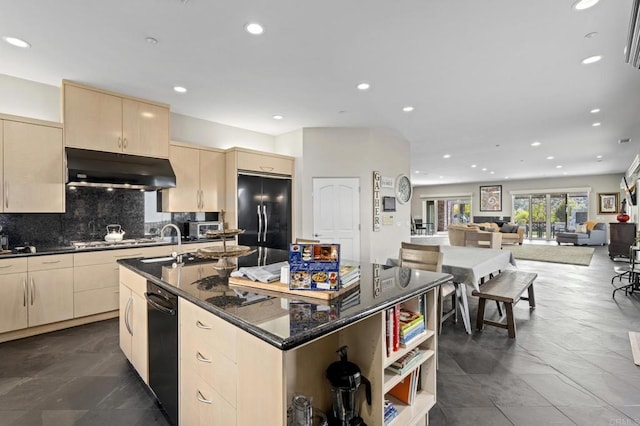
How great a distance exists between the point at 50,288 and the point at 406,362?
3.62m

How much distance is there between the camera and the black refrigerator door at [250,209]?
4531mm

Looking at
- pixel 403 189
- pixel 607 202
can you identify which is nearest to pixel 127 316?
pixel 403 189

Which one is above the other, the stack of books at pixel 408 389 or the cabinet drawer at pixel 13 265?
the cabinet drawer at pixel 13 265

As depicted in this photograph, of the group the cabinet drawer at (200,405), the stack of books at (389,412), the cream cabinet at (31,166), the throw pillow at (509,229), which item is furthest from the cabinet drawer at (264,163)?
the throw pillow at (509,229)

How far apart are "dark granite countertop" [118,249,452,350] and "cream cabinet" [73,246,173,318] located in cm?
184

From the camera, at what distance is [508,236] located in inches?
439

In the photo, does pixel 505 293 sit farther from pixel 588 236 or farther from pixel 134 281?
pixel 588 236

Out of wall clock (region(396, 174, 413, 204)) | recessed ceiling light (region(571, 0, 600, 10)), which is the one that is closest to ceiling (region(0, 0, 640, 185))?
recessed ceiling light (region(571, 0, 600, 10))

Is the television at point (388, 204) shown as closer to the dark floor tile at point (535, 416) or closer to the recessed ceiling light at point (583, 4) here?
the recessed ceiling light at point (583, 4)

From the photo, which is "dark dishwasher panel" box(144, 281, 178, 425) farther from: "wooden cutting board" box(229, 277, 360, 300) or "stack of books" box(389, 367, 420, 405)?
"stack of books" box(389, 367, 420, 405)

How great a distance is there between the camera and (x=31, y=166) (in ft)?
10.4

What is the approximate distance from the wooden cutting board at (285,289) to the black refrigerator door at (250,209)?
9.71 feet

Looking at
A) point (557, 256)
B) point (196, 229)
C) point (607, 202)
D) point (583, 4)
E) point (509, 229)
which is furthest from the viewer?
point (607, 202)

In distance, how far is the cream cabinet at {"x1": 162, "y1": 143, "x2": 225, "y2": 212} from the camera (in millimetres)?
4180
